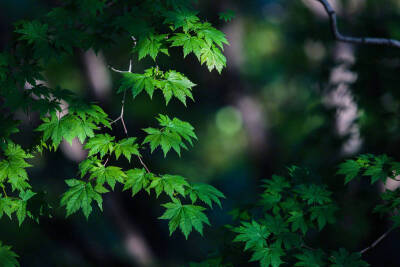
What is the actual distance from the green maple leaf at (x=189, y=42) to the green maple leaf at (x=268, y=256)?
143cm

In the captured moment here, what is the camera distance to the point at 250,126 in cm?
799

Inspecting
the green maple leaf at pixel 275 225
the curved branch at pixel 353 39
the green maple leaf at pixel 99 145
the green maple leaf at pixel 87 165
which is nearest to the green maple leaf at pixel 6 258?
the green maple leaf at pixel 87 165

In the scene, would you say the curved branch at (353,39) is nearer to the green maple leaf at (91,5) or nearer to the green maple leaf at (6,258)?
the green maple leaf at (91,5)

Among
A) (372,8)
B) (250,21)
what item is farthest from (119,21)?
(250,21)

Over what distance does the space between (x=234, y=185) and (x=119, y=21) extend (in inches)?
567

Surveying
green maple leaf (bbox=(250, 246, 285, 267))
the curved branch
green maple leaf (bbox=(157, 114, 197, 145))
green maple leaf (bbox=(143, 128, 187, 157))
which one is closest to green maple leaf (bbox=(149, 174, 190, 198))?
green maple leaf (bbox=(143, 128, 187, 157))

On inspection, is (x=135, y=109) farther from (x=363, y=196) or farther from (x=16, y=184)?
(x=16, y=184)

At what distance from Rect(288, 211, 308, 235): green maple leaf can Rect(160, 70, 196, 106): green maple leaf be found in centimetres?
124

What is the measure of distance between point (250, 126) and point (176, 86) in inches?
224

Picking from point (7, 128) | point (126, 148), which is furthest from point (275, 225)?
point (7, 128)

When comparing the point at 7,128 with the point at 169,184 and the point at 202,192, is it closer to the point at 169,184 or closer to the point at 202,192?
the point at 169,184

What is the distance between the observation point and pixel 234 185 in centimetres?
1639

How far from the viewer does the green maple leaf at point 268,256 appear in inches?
90.9

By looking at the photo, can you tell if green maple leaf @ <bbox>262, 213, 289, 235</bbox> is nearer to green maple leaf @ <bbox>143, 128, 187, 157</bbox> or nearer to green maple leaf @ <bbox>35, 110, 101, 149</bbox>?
green maple leaf @ <bbox>143, 128, 187, 157</bbox>
